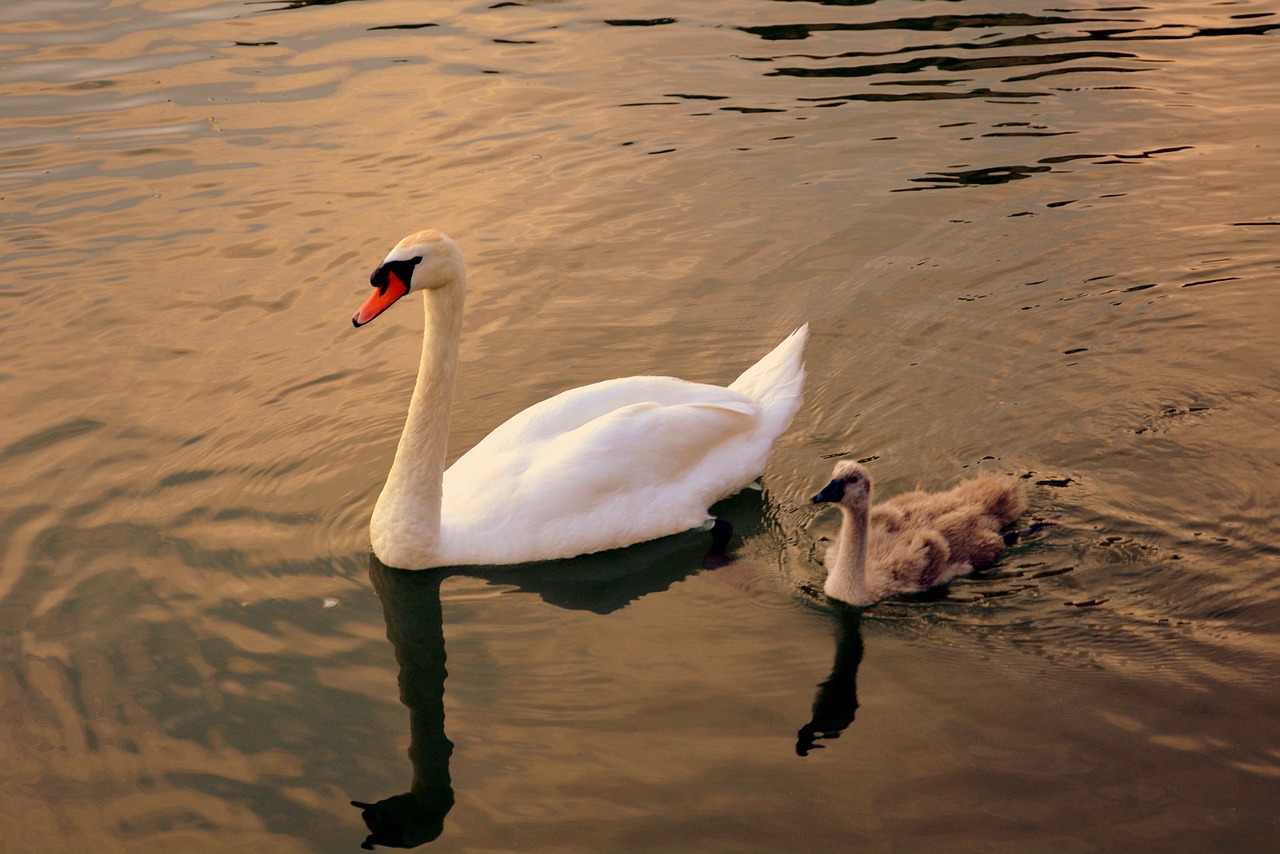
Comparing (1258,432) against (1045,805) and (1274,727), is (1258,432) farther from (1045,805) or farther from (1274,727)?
(1045,805)

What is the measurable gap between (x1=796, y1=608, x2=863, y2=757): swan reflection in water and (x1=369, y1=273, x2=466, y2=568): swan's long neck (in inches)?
87.8

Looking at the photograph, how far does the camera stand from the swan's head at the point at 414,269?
21.4 feet

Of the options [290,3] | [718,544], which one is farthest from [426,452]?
[290,3]

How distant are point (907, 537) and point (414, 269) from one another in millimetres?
2920

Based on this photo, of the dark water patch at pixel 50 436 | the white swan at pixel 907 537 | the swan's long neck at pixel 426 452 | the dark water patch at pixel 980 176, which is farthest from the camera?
the dark water patch at pixel 980 176

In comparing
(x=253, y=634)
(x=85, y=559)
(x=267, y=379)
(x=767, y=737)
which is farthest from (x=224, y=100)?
(x=767, y=737)

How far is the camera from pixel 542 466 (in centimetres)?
720

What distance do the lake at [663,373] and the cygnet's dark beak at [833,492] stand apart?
642 millimetres

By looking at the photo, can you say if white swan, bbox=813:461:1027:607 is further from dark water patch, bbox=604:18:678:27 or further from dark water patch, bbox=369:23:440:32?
dark water patch, bbox=369:23:440:32

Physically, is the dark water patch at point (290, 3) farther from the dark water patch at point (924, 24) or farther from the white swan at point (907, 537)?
the white swan at point (907, 537)

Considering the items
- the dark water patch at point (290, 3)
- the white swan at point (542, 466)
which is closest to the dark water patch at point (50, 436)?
the white swan at point (542, 466)

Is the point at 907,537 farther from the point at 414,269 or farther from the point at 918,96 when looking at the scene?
the point at 918,96

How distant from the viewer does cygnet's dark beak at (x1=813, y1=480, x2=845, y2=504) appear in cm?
646

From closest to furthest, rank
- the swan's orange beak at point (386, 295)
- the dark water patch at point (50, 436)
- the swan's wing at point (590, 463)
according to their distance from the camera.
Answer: the swan's orange beak at point (386, 295) < the swan's wing at point (590, 463) < the dark water patch at point (50, 436)
